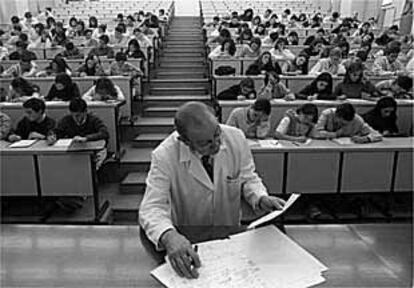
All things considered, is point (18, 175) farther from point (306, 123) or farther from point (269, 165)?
point (306, 123)

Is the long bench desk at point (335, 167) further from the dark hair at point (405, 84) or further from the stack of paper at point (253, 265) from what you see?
the stack of paper at point (253, 265)

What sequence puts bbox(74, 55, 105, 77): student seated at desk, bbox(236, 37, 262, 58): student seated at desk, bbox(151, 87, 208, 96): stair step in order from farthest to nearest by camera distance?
1. bbox(236, 37, 262, 58): student seated at desk
2. bbox(151, 87, 208, 96): stair step
3. bbox(74, 55, 105, 77): student seated at desk

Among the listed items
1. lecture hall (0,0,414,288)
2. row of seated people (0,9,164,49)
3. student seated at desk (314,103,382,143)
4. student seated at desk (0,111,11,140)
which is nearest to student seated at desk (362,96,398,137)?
lecture hall (0,0,414,288)

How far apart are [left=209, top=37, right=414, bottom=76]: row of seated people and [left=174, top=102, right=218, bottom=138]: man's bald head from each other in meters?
5.08

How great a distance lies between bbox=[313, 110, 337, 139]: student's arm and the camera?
13.8ft

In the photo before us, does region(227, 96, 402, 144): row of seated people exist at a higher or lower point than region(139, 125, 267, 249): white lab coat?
lower

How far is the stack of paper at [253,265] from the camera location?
136 centimetres

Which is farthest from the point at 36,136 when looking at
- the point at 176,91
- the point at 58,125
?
the point at 176,91

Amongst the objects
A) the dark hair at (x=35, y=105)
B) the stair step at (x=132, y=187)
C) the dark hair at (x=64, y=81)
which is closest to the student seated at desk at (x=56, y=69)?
the dark hair at (x=64, y=81)

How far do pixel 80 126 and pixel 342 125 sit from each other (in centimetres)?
257

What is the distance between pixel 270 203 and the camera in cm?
172

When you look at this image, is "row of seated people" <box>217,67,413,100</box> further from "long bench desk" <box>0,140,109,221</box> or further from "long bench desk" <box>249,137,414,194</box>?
"long bench desk" <box>0,140,109,221</box>

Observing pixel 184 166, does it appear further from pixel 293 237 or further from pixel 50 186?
pixel 50 186

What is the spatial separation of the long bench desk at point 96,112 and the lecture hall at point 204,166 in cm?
2
